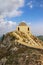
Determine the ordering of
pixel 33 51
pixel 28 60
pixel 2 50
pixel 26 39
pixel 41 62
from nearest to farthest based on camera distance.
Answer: pixel 41 62 < pixel 28 60 < pixel 33 51 < pixel 2 50 < pixel 26 39

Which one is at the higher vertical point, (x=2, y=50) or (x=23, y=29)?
(x=23, y=29)

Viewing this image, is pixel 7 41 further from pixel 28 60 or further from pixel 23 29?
pixel 28 60

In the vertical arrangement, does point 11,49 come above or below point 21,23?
below

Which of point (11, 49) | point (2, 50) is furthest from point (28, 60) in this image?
point (2, 50)

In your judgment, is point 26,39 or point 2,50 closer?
point 2,50

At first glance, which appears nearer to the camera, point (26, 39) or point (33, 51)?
point (33, 51)

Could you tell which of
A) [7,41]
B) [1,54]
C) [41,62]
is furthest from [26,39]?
[41,62]

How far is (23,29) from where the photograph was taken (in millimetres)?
91500

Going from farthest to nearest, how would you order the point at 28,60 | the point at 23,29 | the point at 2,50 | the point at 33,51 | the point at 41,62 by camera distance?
the point at 23,29 < the point at 2,50 < the point at 33,51 < the point at 28,60 < the point at 41,62

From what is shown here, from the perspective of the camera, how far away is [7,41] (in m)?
82.2

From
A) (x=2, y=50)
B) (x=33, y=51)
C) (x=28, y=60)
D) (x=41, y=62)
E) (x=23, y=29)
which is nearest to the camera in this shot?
(x=41, y=62)

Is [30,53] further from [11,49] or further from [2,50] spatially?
[2,50]

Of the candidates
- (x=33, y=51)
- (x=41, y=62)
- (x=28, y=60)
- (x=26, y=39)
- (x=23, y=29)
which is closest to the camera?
(x=41, y=62)

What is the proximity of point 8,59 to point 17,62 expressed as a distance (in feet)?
15.6
